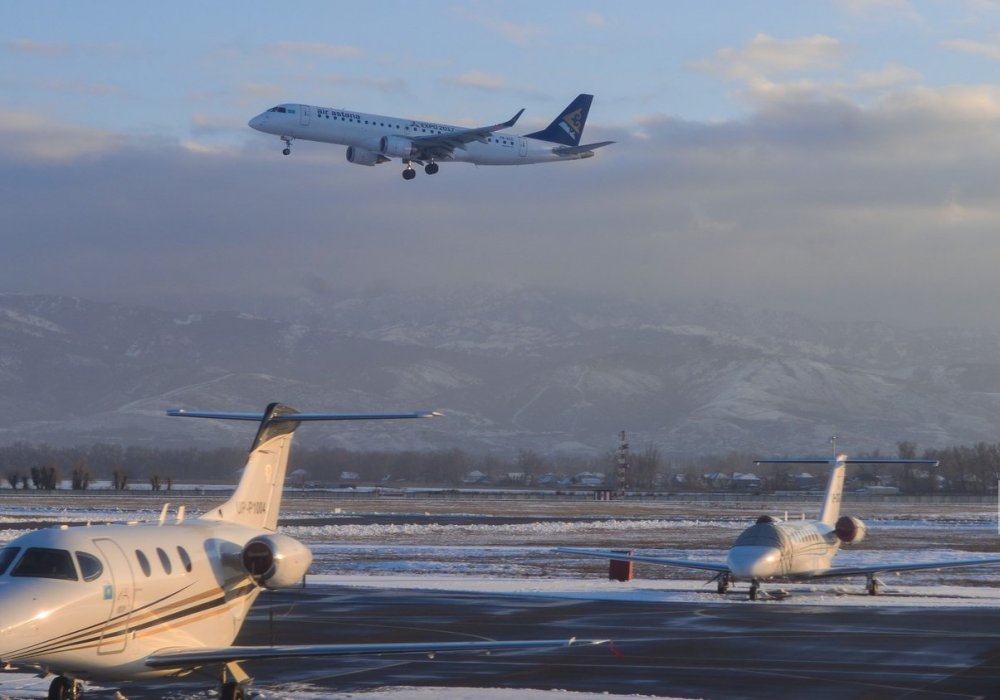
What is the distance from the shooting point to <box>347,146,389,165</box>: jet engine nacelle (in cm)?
6888

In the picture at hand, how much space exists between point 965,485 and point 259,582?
174 m

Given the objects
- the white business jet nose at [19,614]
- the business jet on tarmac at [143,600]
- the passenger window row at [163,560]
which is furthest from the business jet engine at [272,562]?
the white business jet nose at [19,614]

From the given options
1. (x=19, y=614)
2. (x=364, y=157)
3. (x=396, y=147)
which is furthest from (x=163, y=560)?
(x=364, y=157)

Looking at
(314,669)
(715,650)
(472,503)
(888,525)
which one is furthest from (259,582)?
(472,503)

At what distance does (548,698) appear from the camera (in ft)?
68.2

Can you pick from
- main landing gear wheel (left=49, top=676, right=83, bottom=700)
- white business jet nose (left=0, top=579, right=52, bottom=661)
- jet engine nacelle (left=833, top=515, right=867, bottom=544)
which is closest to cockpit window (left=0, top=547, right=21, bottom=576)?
white business jet nose (left=0, top=579, right=52, bottom=661)

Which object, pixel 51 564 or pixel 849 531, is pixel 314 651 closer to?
pixel 51 564

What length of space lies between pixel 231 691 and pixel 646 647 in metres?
10.5

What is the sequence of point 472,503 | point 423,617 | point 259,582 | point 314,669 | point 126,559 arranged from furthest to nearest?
point 472,503 < point 423,617 < point 314,669 < point 259,582 < point 126,559

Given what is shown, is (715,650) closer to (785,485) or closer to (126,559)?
(126,559)

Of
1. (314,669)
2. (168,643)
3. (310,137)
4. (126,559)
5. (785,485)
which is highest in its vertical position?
(310,137)

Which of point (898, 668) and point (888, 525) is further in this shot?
point (888, 525)

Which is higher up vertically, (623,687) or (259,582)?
(259,582)

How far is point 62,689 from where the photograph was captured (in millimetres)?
18328
